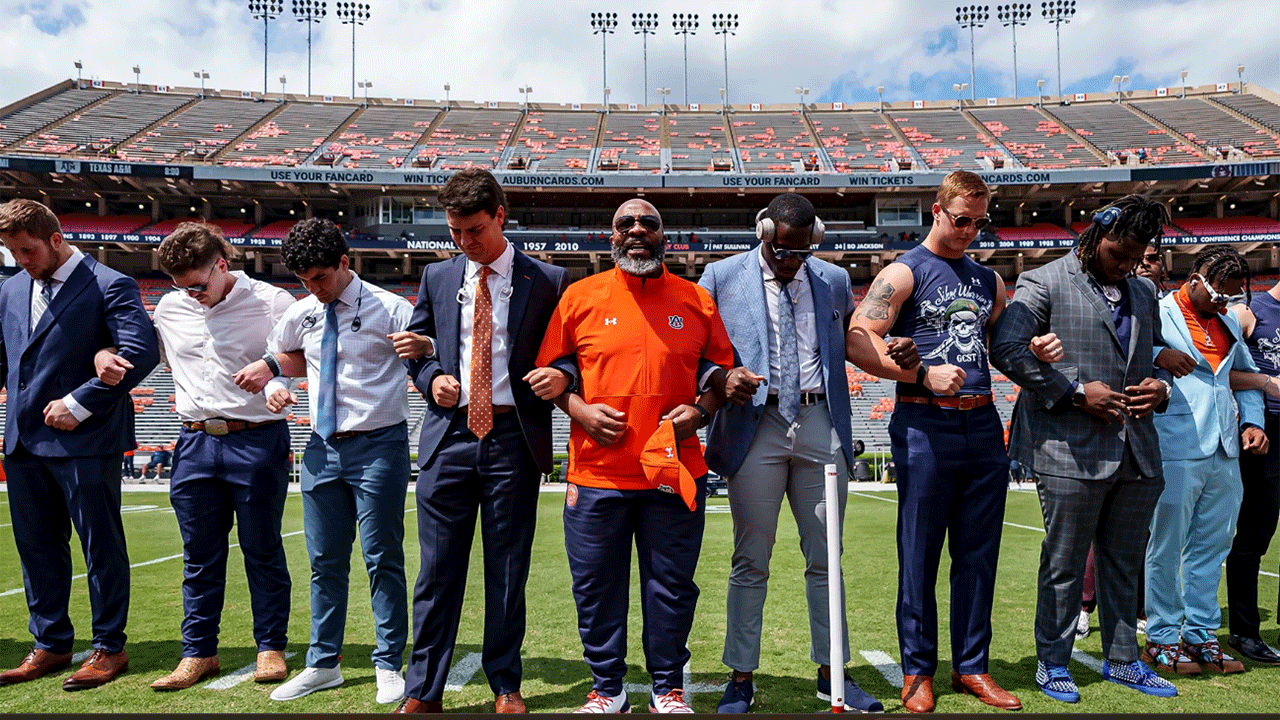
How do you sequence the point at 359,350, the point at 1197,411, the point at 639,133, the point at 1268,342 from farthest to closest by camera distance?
the point at 639,133 < the point at 1268,342 < the point at 1197,411 < the point at 359,350

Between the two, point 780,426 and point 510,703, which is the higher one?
point 780,426

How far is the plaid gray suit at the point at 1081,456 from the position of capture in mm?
3506

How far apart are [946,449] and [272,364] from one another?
10.6ft

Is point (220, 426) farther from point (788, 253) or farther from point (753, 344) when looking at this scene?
point (788, 253)

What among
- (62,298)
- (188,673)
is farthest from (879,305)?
(62,298)

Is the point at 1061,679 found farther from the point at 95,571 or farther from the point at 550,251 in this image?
the point at 550,251

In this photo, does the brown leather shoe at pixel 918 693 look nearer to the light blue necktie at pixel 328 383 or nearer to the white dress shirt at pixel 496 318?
the white dress shirt at pixel 496 318

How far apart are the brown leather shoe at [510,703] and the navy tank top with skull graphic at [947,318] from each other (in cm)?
215

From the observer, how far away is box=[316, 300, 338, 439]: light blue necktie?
3580mm

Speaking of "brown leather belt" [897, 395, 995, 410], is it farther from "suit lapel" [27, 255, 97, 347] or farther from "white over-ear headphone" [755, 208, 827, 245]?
"suit lapel" [27, 255, 97, 347]

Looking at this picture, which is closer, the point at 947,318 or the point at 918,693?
the point at 918,693

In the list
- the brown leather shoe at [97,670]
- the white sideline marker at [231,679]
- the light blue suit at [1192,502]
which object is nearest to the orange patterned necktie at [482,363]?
the white sideline marker at [231,679]

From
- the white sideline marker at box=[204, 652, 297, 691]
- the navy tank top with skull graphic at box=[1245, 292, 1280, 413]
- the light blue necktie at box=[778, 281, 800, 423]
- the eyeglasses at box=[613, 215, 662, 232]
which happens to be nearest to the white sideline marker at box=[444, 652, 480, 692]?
the white sideline marker at box=[204, 652, 297, 691]

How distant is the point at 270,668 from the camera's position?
3648 mm
